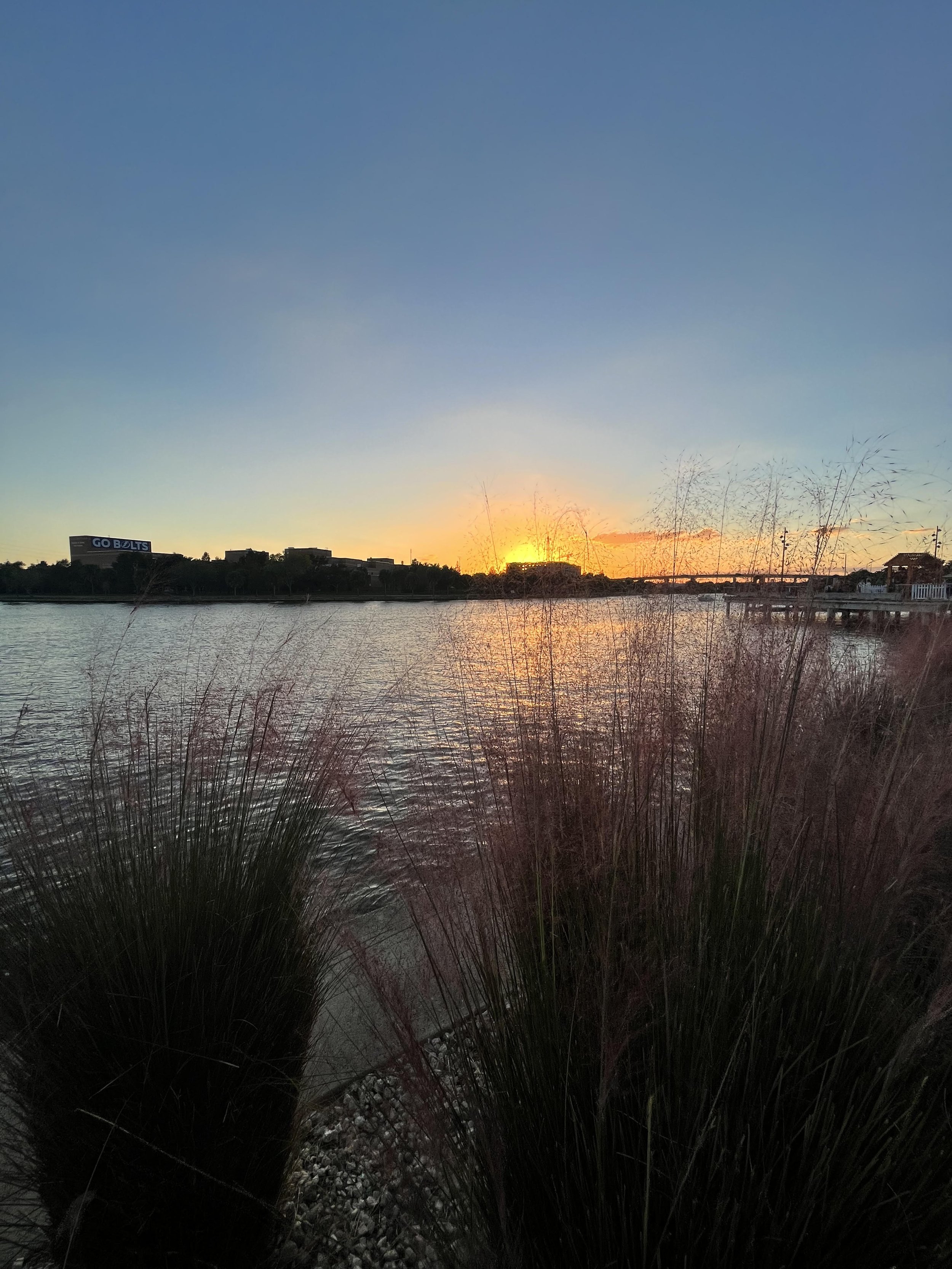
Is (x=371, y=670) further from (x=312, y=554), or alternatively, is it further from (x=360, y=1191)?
(x=312, y=554)

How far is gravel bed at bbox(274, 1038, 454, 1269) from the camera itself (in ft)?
6.21

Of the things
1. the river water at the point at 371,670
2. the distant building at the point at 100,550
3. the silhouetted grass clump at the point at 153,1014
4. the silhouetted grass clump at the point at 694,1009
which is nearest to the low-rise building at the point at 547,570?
the river water at the point at 371,670

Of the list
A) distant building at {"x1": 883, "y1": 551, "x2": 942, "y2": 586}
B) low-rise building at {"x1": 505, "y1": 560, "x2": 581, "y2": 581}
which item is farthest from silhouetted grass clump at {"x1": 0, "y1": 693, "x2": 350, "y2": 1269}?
distant building at {"x1": 883, "y1": 551, "x2": 942, "y2": 586}

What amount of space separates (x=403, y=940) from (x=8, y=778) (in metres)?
1.74

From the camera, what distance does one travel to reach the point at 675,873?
1.99m

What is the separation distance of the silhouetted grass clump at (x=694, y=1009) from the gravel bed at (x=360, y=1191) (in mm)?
136

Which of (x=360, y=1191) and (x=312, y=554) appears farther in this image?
(x=312, y=554)

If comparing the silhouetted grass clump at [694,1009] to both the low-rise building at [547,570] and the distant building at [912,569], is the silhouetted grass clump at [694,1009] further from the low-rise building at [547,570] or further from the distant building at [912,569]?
the distant building at [912,569]

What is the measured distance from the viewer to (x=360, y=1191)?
217 centimetres

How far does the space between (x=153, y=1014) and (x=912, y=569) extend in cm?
681

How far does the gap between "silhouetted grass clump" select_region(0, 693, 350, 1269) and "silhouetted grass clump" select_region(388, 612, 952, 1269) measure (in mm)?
560

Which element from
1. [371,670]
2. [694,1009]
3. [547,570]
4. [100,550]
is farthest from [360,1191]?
[100,550]

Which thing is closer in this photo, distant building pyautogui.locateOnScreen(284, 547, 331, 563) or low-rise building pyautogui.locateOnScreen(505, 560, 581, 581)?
low-rise building pyautogui.locateOnScreen(505, 560, 581, 581)

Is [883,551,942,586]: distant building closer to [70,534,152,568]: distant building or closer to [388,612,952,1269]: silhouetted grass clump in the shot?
[388,612,952,1269]: silhouetted grass clump
